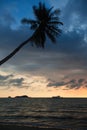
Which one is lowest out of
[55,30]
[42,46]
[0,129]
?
[0,129]

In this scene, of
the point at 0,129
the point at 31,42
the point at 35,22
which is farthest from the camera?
the point at 35,22

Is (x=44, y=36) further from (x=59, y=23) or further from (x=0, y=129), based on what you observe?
(x=0, y=129)

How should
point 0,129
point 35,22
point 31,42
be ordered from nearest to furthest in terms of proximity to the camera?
point 0,129 → point 31,42 → point 35,22

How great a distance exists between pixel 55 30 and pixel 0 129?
981 centimetres

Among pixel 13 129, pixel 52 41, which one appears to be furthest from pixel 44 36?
pixel 13 129

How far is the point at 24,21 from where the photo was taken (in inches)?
1062

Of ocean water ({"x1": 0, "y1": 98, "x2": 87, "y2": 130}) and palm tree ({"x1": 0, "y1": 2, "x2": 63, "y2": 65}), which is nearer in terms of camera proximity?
palm tree ({"x1": 0, "y1": 2, "x2": 63, "y2": 65})

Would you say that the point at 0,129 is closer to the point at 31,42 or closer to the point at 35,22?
the point at 31,42

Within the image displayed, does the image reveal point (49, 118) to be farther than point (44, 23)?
Yes

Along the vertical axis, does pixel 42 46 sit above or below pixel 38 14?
below

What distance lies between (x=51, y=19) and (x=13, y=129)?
10.0m

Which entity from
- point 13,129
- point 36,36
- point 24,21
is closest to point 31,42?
point 36,36

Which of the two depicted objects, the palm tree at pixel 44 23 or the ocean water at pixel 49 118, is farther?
the ocean water at pixel 49 118

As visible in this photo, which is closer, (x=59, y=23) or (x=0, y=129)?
(x=0, y=129)
